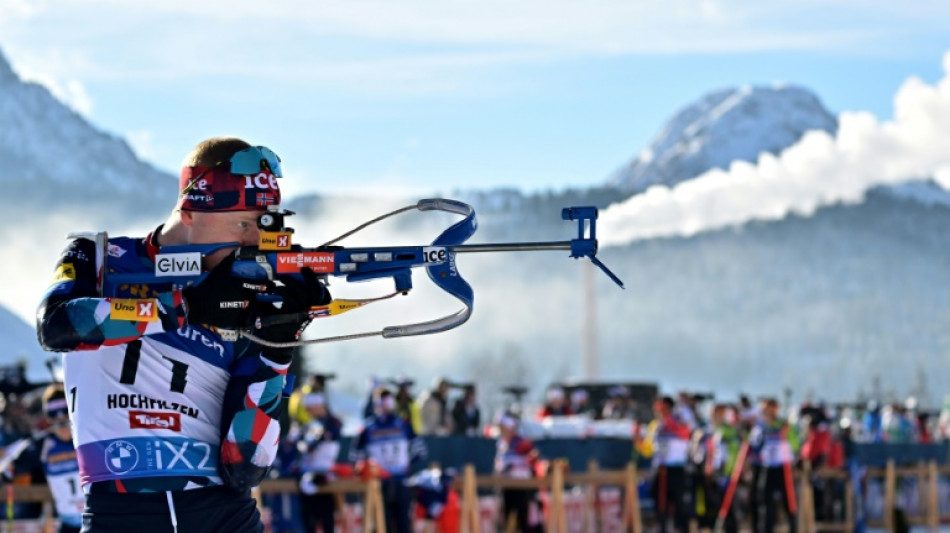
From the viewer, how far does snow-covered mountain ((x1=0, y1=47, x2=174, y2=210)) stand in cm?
4472

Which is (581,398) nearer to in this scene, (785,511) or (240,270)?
(785,511)

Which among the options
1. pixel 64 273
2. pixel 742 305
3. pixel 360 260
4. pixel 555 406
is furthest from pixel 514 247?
pixel 742 305

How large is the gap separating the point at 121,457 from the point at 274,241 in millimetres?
806

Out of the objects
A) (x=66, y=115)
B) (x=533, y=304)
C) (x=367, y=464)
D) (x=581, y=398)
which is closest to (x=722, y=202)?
(x=581, y=398)

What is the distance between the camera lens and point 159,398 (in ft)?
16.3

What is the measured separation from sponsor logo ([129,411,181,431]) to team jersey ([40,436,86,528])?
6407mm

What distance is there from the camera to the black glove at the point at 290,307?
186 inches

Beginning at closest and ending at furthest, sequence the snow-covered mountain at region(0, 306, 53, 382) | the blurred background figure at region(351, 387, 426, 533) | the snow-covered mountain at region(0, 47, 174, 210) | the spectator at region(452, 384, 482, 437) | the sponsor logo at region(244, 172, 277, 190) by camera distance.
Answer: the sponsor logo at region(244, 172, 277, 190) → the blurred background figure at region(351, 387, 426, 533) → the spectator at region(452, 384, 482, 437) → the snow-covered mountain at region(0, 306, 53, 382) → the snow-covered mountain at region(0, 47, 174, 210)

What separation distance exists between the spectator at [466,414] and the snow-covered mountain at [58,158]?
19295 millimetres

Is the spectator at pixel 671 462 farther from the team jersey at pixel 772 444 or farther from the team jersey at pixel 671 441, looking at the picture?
the team jersey at pixel 772 444

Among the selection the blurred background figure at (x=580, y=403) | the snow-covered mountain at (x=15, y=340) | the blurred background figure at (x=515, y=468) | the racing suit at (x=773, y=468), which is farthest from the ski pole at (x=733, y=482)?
the snow-covered mountain at (x=15, y=340)

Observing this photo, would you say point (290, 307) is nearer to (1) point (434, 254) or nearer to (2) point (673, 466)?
(1) point (434, 254)

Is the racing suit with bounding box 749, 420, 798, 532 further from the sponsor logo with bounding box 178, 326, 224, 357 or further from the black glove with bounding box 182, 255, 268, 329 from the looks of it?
the black glove with bounding box 182, 255, 268, 329

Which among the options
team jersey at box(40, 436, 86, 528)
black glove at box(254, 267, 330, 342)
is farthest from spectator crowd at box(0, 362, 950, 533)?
black glove at box(254, 267, 330, 342)
